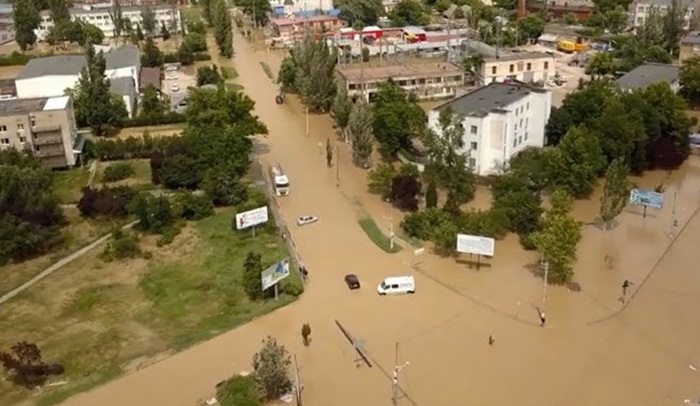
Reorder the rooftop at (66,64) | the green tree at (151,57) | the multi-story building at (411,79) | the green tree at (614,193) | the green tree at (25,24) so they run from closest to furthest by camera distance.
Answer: the green tree at (614,193), the multi-story building at (411,79), the rooftop at (66,64), the green tree at (151,57), the green tree at (25,24)

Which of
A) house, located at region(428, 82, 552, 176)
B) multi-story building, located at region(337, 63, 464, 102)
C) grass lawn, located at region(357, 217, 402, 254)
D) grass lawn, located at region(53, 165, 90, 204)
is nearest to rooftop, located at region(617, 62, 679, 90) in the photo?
house, located at region(428, 82, 552, 176)

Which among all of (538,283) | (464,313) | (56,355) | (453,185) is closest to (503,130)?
(453,185)

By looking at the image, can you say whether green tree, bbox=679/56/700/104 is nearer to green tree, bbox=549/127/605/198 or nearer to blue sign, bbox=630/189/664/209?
green tree, bbox=549/127/605/198

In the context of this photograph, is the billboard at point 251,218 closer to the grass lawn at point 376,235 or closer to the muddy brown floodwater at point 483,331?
the muddy brown floodwater at point 483,331

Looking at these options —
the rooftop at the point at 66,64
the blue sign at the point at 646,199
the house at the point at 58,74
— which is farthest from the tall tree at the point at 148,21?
the blue sign at the point at 646,199

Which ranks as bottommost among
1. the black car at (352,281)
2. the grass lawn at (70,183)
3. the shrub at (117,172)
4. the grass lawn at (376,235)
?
the black car at (352,281)

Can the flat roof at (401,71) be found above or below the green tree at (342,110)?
above

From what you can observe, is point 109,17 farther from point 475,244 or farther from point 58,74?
point 475,244
